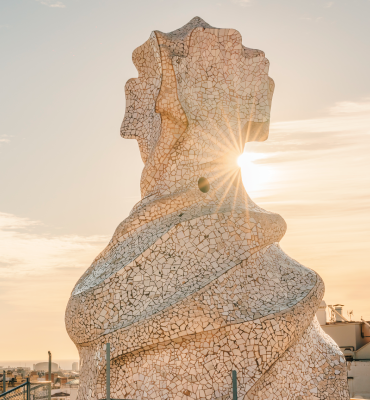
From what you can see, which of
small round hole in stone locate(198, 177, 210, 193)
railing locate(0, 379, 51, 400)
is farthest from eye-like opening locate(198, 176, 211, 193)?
railing locate(0, 379, 51, 400)

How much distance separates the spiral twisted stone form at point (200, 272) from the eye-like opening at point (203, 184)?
2 cm

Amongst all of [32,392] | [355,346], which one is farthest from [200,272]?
[355,346]

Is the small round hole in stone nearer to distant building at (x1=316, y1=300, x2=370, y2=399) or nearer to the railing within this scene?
the railing

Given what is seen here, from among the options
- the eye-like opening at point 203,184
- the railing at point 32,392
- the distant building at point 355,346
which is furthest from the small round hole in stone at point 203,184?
the distant building at point 355,346

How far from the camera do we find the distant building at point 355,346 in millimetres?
23891

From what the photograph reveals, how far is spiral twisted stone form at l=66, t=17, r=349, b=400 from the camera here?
34.9 feet

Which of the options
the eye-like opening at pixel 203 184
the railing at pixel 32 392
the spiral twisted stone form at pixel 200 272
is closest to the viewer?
the spiral twisted stone form at pixel 200 272

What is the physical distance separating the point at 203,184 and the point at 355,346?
15198mm

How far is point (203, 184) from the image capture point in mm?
12695

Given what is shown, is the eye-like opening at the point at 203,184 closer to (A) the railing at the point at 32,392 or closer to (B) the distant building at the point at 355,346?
(A) the railing at the point at 32,392

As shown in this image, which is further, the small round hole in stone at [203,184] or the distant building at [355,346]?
the distant building at [355,346]

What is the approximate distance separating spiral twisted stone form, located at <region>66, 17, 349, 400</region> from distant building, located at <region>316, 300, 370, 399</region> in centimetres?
1270

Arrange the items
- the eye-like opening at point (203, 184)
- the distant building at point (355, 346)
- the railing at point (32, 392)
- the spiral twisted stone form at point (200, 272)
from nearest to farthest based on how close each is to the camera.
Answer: the spiral twisted stone form at point (200, 272) → the railing at point (32, 392) → the eye-like opening at point (203, 184) → the distant building at point (355, 346)

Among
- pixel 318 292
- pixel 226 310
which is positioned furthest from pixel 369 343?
pixel 226 310
